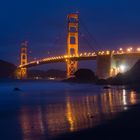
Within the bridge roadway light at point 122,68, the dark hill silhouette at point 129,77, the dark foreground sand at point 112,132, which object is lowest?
the dark foreground sand at point 112,132

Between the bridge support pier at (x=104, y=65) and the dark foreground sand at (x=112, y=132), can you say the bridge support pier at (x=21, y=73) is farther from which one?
the dark foreground sand at (x=112, y=132)

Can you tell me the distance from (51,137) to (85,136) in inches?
28.1

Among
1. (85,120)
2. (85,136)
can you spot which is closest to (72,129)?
(85,136)

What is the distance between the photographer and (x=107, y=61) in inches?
2144

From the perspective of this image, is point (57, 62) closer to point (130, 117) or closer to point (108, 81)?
point (108, 81)

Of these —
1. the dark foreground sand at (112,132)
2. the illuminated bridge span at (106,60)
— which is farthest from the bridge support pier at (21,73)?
Answer: the dark foreground sand at (112,132)

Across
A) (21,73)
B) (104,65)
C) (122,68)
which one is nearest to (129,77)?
(122,68)

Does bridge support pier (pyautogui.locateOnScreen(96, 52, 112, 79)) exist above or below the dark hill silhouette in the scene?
above

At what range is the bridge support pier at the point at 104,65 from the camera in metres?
54.3

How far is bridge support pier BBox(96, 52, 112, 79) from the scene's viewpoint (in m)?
54.3

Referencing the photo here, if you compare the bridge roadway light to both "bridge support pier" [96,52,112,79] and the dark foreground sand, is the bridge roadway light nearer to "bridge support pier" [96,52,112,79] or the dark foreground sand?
"bridge support pier" [96,52,112,79]

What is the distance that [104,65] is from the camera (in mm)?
54562

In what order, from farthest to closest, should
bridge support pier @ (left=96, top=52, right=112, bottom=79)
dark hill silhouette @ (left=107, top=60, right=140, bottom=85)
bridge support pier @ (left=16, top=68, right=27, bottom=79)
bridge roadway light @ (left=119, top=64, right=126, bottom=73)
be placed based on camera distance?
bridge support pier @ (left=16, top=68, right=27, bottom=79) < bridge support pier @ (left=96, top=52, right=112, bottom=79) < bridge roadway light @ (left=119, top=64, right=126, bottom=73) < dark hill silhouette @ (left=107, top=60, right=140, bottom=85)

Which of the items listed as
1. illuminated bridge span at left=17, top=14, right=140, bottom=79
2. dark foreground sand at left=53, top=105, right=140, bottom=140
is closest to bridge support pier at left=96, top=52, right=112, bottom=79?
illuminated bridge span at left=17, top=14, right=140, bottom=79
